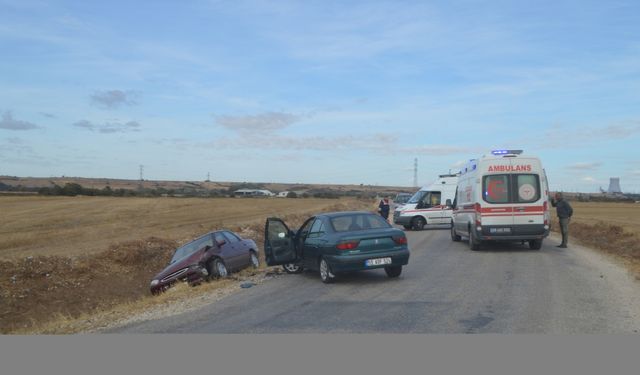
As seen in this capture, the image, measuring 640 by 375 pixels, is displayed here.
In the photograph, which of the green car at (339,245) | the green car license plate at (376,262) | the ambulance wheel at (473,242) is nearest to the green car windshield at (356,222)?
the green car at (339,245)

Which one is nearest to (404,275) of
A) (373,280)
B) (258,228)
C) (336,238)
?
(373,280)

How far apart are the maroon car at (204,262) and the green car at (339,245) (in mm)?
1993

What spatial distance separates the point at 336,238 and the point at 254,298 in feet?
7.41

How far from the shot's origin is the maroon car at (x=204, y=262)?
15.2m

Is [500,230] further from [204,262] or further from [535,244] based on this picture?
[204,262]

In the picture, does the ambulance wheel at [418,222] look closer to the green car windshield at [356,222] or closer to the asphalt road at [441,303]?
the asphalt road at [441,303]

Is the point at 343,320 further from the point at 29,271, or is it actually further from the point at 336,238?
the point at 29,271

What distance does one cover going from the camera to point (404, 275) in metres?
13.6

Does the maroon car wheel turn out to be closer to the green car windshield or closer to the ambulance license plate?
the green car windshield

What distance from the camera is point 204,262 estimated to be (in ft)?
50.6

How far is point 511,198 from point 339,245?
25.6 feet

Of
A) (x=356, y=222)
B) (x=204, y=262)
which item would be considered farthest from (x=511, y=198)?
(x=204, y=262)

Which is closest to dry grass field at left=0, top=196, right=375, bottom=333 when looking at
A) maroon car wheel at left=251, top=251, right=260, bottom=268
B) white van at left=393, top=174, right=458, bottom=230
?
maroon car wheel at left=251, top=251, right=260, bottom=268

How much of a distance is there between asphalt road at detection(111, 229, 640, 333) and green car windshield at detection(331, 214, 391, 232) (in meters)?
1.14
